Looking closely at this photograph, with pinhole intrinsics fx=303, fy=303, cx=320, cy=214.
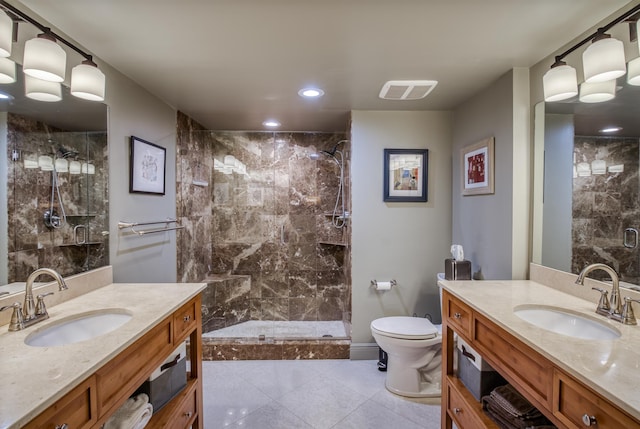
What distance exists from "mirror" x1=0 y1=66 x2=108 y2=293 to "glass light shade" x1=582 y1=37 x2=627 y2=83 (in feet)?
8.10

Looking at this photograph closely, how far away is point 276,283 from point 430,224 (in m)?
1.91

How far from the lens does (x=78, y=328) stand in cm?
132

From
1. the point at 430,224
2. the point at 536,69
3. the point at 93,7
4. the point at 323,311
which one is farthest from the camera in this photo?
the point at 323,311

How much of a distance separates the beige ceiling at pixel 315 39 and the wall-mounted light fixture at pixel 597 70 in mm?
178

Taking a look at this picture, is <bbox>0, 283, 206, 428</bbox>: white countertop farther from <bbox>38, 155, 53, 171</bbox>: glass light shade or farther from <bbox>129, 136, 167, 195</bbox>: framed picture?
<bbox>129, 136, 167, 195</bbox>: framed picture

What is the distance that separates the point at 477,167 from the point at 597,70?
1.09 metres

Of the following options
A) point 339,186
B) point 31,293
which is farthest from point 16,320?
point 339,186

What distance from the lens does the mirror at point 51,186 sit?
4.17ft

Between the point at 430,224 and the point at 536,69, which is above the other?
the point at 536,69

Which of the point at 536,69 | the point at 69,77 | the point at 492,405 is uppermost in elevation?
the point at 536,69

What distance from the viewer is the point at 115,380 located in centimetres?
103

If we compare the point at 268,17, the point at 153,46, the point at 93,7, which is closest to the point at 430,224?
the point at 268,17

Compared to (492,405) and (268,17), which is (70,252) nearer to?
(268,17)

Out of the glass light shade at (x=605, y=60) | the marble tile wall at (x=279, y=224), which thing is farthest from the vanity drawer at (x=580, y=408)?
the marble tile wall at (x=279, y=224)
